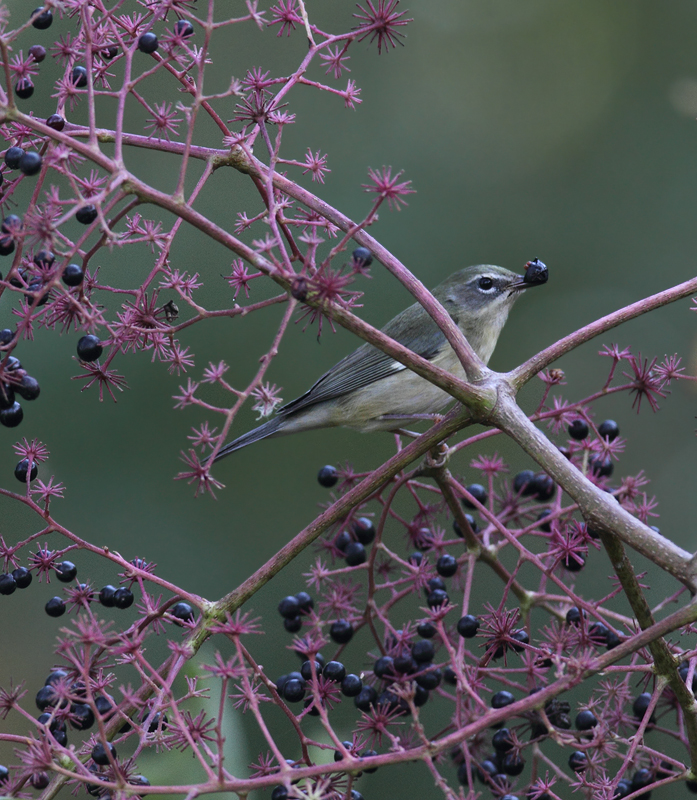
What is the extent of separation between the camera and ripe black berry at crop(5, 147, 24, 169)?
1823 millimetres

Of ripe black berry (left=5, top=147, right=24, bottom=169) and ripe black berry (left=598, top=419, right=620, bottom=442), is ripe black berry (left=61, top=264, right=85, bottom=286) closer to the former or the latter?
ripe black berry (left=5, top=147, right=24, bottom=169)

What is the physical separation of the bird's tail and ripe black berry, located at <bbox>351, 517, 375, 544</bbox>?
33.1 inches

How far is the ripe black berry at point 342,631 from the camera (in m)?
2.52

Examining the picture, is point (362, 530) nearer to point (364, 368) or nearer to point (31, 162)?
point (364, 368)

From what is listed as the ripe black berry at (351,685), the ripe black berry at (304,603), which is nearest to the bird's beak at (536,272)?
the ripe black berry at (304,603)

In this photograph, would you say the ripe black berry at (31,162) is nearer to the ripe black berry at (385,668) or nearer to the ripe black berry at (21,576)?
the ripe black berry at (21,576)

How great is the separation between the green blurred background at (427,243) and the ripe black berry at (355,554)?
2.22 metres

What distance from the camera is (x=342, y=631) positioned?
2527 mm

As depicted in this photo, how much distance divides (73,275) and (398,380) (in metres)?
2.72

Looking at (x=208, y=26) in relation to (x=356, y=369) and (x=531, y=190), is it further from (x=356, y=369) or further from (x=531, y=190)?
(x=531, y=190)

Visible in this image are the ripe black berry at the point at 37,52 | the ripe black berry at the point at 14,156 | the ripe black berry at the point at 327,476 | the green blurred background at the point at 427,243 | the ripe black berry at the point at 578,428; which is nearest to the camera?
the ripe black berry at the point at 14,156

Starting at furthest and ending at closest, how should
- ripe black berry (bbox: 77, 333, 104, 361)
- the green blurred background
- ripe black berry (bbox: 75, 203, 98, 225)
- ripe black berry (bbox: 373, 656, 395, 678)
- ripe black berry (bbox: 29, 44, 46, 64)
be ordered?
the green blurred background < ripe black berry (bbox: 373, 656, 395, 678) < ripe black berry (bbox: 29, 44, 46, 64) < ripe black berry (bbox: 77, 333, 104, 361) < ripe black berry (bbox: 75, 203, 98, 225)

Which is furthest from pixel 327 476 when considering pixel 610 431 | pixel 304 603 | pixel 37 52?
pixel 37 52

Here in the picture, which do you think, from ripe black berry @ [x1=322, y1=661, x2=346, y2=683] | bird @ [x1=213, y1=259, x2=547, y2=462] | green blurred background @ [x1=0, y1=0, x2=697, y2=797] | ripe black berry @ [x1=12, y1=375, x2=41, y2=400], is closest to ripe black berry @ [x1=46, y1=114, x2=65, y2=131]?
ripe black berry @ [x1=12, y1=375, x2=41, y2=400]
